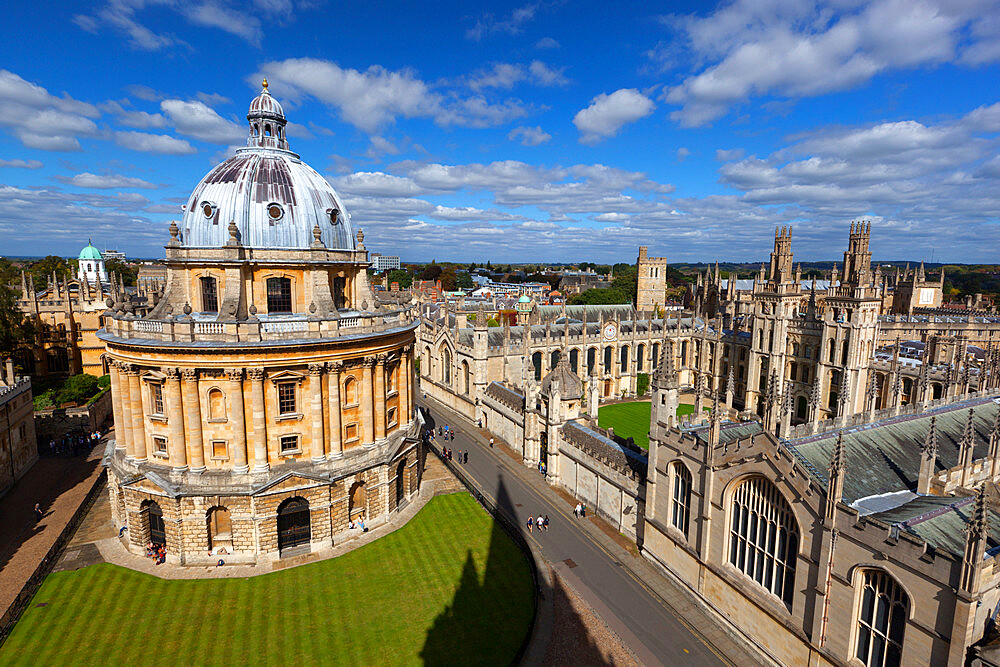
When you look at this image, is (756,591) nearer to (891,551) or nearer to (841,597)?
(841,597)

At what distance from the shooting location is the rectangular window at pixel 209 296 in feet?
97.3

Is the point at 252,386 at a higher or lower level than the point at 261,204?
lower

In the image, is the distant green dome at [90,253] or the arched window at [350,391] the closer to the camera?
the arched window at [350,391]

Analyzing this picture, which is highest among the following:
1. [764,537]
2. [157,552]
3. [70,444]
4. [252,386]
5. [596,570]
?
[252,386]

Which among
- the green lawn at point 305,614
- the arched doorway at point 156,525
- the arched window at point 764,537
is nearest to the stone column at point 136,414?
the arched doorway at point 156,525

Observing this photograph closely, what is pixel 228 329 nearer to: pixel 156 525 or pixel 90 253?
pixel 156 525

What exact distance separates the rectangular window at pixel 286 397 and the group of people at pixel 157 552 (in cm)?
1023

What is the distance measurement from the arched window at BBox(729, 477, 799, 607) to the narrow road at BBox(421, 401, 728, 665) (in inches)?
156

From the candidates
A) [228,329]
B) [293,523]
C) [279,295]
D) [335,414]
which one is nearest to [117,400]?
[228,329]

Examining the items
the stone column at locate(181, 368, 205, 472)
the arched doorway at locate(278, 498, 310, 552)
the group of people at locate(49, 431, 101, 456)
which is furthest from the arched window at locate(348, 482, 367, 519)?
the group of people at locate(49, 431, 101, 456)

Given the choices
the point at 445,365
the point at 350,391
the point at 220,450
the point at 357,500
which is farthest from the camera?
the point at 445,365

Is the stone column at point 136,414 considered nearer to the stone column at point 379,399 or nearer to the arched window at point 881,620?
the stone column at point 379,399

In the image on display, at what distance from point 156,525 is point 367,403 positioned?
13.5 m

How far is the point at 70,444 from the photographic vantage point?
4297cm
